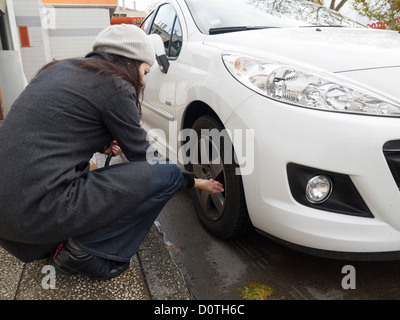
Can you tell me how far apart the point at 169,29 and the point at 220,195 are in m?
1.51


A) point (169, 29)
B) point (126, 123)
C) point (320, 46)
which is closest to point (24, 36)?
point (169, 29)

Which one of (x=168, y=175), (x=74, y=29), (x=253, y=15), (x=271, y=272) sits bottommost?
(x=74, y=29)

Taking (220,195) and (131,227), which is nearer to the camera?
(131,227)

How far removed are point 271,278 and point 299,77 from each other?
3.33ft

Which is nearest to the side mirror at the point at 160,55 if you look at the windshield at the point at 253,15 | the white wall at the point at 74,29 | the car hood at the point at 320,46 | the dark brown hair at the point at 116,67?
the windshield at the point at 253,15

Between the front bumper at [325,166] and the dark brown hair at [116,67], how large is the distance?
1.67ft

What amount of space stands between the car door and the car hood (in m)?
0.44

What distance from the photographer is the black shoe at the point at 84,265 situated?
159cm

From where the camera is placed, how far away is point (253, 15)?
8.04 feet

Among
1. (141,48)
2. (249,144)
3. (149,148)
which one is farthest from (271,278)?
(141,48)

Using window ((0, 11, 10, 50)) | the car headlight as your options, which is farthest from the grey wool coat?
window ((0, 11, 10, 50))

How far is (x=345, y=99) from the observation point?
144cm

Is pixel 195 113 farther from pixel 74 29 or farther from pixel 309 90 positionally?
pixel 74 29

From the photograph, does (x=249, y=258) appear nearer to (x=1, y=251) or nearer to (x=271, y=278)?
(x=271, y=278)
